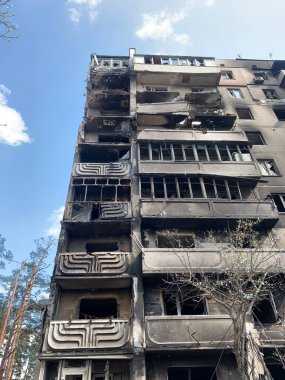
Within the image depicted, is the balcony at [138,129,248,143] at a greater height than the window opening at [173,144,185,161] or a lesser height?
greater

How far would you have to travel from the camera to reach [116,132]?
23.0m

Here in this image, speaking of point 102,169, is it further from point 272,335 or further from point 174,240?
point 272,335

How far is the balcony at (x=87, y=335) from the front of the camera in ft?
40.6

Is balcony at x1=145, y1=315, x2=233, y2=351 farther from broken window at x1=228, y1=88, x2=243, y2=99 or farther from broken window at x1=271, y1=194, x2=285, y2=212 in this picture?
broken window at x1=228, y1=88, x2=243, y2=99

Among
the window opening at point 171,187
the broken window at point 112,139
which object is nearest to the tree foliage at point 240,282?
the window opening at point 171,187

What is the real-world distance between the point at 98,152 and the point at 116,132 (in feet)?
8.52

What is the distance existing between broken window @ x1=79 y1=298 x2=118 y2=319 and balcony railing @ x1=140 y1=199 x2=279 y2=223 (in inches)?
175

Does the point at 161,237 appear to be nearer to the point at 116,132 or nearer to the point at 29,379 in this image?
the point at 116,132

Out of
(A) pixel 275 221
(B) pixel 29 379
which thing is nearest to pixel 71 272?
(A) pixel 275 221

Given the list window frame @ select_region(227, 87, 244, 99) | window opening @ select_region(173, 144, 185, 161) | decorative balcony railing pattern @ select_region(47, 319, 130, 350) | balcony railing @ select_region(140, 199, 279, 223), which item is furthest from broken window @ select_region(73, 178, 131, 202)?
window frame @ select_region(227, 87, 244, 99)

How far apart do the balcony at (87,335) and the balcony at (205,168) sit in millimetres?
8666

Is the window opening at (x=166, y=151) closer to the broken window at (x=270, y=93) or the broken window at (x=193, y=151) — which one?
the broken window at (x=193, y=151)

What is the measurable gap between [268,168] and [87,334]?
15041mm

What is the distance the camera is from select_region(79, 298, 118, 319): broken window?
48.9 feet
